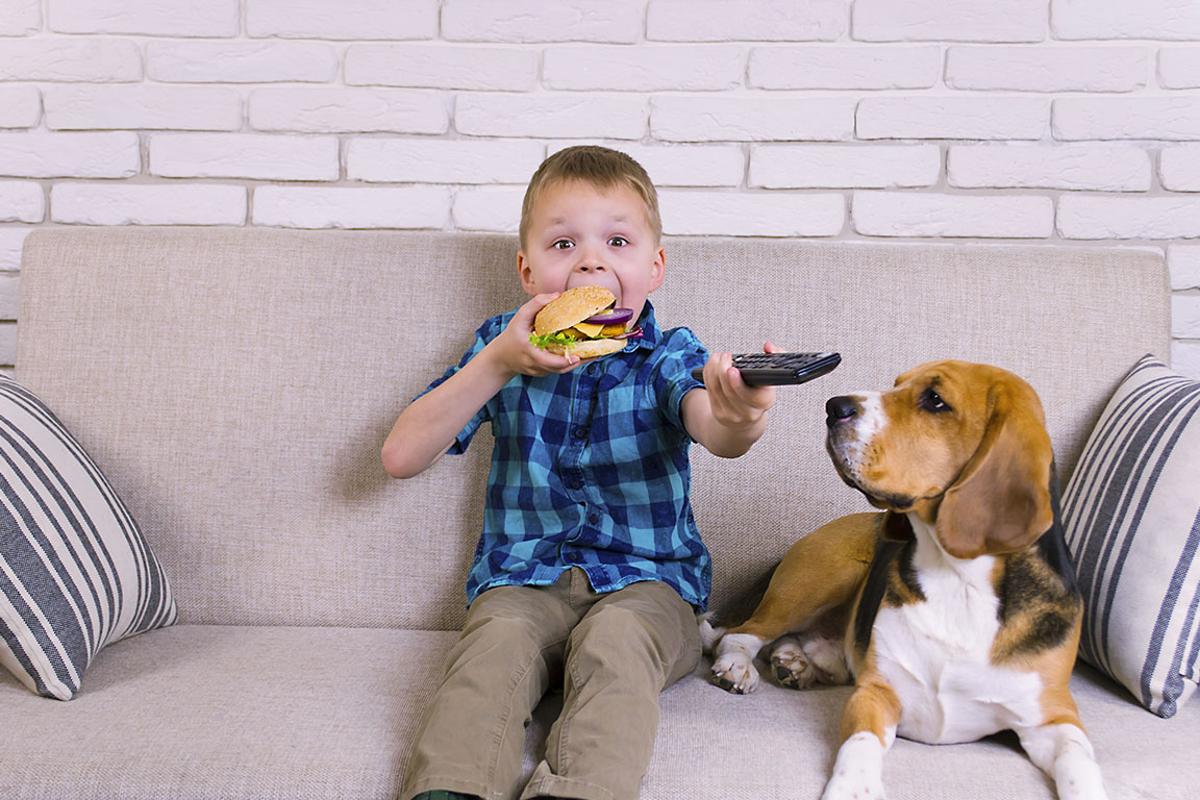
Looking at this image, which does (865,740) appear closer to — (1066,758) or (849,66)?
(1066,758)

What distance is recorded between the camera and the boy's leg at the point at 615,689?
4.82 feet

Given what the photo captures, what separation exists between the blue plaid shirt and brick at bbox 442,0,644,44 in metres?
0.86

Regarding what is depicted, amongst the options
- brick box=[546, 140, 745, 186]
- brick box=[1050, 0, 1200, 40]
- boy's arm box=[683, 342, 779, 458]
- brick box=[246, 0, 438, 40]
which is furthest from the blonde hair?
brick box=[1050, 0, 1200, 40]

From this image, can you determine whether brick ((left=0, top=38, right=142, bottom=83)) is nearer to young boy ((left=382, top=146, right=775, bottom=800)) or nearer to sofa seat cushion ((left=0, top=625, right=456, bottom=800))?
young boy ((left=382, top=146, right=775, bottom=800))

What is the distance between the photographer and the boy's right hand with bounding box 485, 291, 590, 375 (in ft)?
5.88

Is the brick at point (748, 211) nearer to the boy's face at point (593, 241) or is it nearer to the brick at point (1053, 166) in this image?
the brick at point (1053, 166)

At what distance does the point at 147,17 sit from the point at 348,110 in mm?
518

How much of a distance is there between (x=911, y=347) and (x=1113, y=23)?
0.98 meters

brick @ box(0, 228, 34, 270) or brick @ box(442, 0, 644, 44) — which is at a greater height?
brick @ box(442, 0, 644, 44)

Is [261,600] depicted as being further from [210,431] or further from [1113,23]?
[1113,23]

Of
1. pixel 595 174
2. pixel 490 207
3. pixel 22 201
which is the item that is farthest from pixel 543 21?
pixel 22 201

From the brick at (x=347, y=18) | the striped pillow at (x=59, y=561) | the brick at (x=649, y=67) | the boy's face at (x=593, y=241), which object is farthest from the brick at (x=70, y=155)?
the boy's face at (x=593, y=241)

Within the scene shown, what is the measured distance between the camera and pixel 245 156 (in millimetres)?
2652

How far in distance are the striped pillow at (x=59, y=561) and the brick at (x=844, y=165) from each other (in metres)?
1.53
